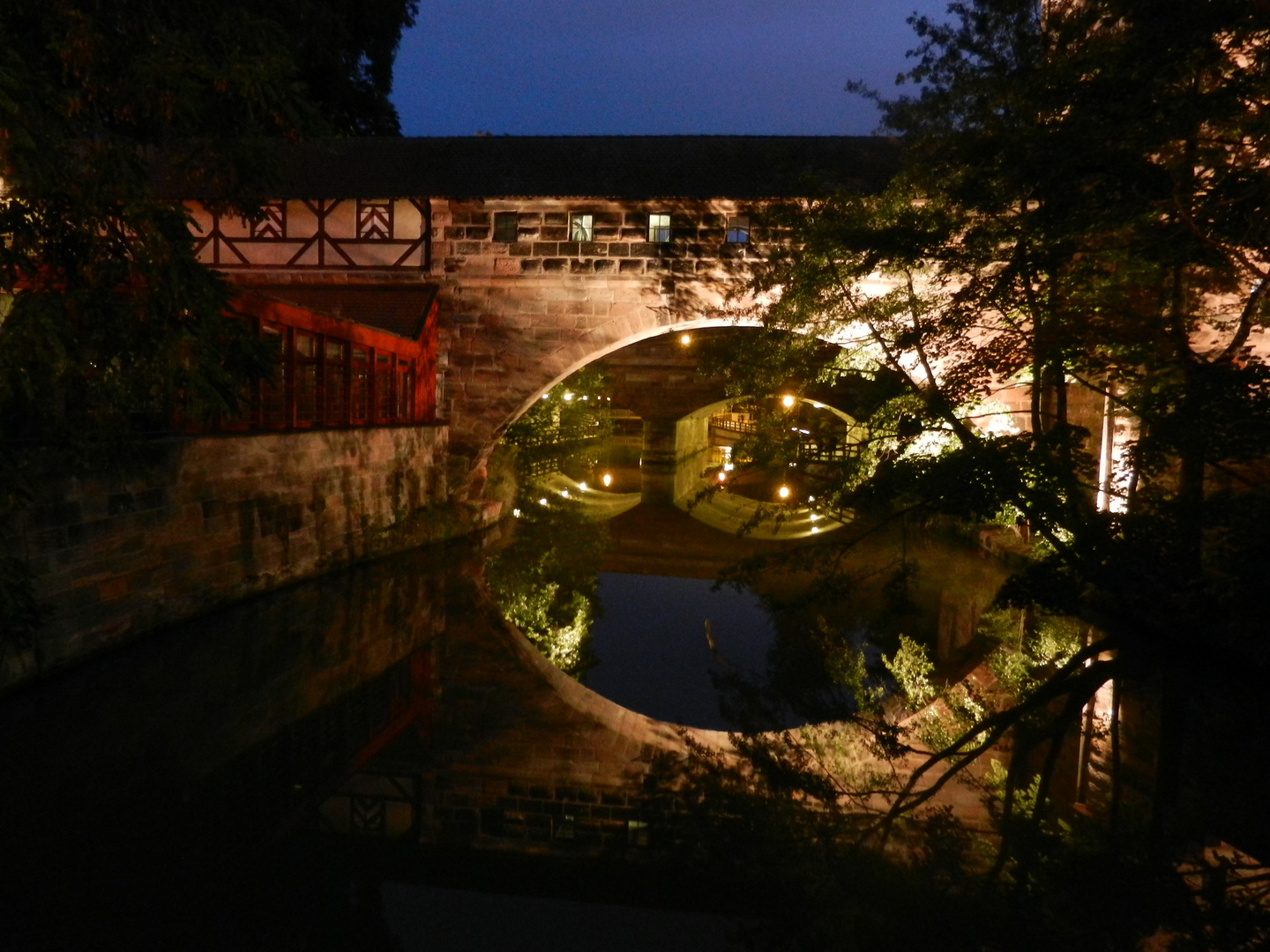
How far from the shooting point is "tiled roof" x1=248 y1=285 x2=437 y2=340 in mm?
11258

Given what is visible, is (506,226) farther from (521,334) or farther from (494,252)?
(521,334)

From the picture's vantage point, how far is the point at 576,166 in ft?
39.0

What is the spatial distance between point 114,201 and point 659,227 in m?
7.92

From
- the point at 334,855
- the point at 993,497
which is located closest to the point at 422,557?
the point at 993,497

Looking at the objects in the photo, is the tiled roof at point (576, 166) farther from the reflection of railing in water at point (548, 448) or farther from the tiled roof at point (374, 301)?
the reflection of railing in water at point (548, 448)

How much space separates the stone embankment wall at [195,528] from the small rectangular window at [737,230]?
432cm

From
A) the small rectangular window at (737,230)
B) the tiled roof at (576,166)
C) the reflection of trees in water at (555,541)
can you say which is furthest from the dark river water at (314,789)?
the tiled roof at (576,166)

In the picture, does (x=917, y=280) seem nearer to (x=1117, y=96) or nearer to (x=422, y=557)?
(x=1117, y=96)

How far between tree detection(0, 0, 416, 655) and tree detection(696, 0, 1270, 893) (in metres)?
3.53

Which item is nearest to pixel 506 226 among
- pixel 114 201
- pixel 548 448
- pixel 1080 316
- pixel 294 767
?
Answer: pixel 548 448

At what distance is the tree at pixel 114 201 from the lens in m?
3.73

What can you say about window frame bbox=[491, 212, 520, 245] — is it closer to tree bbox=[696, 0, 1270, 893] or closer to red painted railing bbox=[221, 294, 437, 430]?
red painted railing bbox=[221, 294, 437, 430]

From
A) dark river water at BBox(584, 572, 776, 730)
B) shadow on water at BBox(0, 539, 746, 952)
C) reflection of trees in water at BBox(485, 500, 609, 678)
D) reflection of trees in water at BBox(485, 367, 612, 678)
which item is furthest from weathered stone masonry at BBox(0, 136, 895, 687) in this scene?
shadow on water at BBox(0, 539, 746, 952)

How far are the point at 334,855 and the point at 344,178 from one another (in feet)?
33.5
